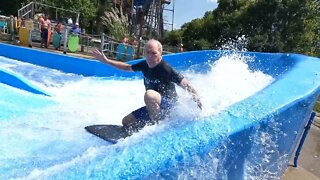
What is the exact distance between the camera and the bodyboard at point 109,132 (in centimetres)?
316

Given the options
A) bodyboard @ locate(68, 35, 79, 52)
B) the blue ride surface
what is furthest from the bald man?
bodyboard @ locate(68, 35, 79, 52)

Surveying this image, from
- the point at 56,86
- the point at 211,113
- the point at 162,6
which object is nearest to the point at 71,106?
the point at 56,86

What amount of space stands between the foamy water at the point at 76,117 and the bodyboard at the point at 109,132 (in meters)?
0.07

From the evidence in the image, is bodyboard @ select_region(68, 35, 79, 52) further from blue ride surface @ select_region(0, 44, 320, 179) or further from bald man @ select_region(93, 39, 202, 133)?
bald man @ select_region(93, 39, 202, 133)

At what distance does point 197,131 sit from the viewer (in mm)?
2162

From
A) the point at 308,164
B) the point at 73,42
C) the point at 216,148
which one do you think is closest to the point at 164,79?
the point at 216,148

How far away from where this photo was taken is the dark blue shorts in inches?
116

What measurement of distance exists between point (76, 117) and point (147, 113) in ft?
4.28

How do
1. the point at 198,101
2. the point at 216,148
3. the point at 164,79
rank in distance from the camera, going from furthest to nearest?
the point at 164,79
the point at 198,101
the point at 216,148

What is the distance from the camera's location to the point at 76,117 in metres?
4.22

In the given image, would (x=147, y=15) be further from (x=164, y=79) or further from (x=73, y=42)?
(x=164, y=79)

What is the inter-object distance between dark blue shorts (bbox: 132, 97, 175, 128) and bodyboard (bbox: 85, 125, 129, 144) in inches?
6.3

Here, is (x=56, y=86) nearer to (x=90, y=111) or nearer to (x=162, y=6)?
(x=90, y=111)

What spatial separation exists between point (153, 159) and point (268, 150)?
1.14 meters
